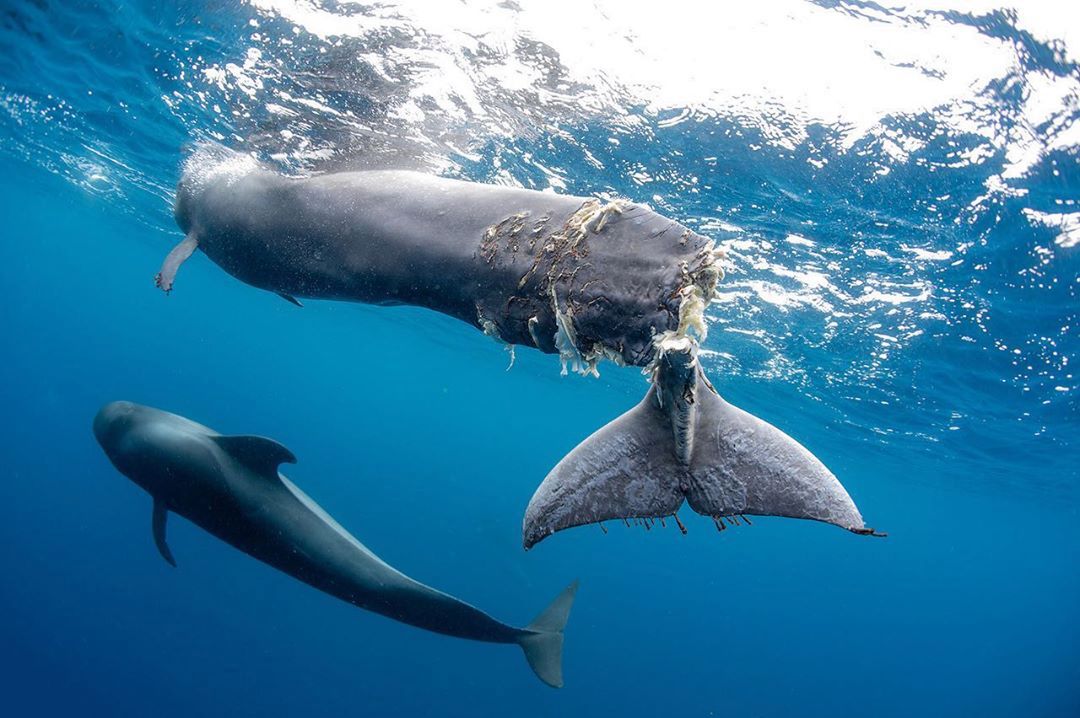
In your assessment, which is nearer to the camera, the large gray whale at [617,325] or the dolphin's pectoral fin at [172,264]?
the large gray whale at [617,325]

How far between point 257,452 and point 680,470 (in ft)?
21.8

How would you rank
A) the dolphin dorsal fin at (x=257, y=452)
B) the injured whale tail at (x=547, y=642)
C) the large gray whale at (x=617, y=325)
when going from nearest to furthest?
the large gray whale at (x=617, y=325), the dolphin dorsal fin at (x=257, y=452), the injured whale tail at (x=547, y=642)

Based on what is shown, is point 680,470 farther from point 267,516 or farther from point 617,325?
point 267,516

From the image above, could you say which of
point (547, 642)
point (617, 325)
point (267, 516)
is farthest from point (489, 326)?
point (547, 642)

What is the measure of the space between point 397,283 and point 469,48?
20.1 ft

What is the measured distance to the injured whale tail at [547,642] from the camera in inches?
349

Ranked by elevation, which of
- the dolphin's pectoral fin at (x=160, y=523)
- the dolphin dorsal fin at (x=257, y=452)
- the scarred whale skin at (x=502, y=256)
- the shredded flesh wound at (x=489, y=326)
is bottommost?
the dolphin's pectoral fin at (x=160, y=523)

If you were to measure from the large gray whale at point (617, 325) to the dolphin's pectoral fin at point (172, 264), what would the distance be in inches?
168

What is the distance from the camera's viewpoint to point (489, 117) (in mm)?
10227

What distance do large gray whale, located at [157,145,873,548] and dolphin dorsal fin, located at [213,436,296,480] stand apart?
479 cm

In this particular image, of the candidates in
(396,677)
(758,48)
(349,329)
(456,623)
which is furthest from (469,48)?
(349,329)

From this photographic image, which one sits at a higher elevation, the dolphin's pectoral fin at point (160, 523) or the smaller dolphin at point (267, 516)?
the smaller dolphin at point (267, 516)

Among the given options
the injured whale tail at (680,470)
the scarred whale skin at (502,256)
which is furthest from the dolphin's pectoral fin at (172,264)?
the injured whale tail at (680,470)

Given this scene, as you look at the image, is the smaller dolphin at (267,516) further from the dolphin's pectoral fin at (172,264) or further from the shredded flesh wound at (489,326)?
the shredded flesh wound at (489,326)
